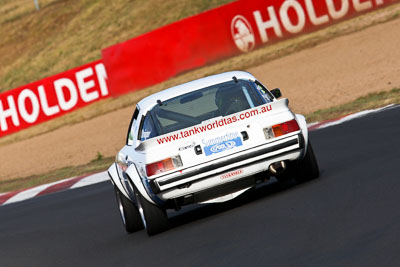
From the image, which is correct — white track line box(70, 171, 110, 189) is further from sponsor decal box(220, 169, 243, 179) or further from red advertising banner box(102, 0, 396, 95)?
red advertising banner box(102, 0, 396, 95)

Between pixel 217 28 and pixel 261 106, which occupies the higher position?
pixel 217 28

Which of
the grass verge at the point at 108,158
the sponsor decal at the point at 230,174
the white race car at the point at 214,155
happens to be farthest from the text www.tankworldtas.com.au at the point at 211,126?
the grass verge at the point at 108,158

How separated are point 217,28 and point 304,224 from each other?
21.0 meters

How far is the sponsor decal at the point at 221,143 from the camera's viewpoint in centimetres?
812

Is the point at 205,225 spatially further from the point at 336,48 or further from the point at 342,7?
the point at 342,7

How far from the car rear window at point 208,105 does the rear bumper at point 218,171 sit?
0.78 metres

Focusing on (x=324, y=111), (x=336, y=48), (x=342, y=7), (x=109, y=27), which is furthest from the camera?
(x=109, y=27)

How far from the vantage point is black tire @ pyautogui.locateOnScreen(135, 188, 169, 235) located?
8391 millimetres

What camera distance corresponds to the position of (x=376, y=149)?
1039 centimetres

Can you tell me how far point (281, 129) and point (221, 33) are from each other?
19516 millimetres

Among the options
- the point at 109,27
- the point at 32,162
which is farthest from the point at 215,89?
the point at 109,27

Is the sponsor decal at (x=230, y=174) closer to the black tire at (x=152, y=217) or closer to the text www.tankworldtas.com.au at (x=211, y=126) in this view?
the text www.tankworldtas.com.au at (x=211, y=126)

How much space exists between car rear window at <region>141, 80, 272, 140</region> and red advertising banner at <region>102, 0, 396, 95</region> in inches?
716

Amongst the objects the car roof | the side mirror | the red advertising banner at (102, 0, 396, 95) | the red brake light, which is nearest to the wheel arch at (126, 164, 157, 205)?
the car roof
